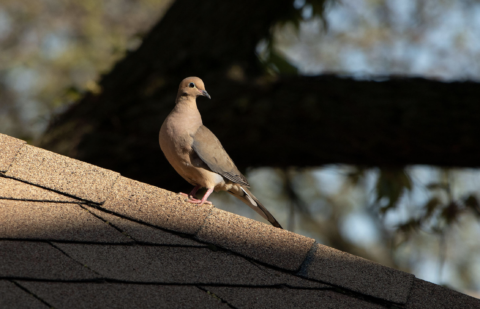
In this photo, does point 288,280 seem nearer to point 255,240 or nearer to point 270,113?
point 255,240

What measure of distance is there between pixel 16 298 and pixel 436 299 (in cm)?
165

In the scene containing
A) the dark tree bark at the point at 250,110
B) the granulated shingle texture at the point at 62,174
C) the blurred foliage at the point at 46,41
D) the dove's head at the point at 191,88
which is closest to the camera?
the granulated shingle texture at the point at 62,174

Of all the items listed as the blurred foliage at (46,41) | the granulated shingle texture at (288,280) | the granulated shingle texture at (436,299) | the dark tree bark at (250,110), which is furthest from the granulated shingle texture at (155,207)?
the blurred foliage at (46,41)

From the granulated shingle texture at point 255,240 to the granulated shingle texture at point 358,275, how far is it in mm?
76

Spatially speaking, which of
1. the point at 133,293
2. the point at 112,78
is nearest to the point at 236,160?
the point at 112,78

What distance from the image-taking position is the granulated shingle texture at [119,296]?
1622 millimetres

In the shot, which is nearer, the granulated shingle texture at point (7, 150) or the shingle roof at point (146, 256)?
the shingle roof at point (146, 256)

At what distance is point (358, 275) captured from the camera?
6.89ft

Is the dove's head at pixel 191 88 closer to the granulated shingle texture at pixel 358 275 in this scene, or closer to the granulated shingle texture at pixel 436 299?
the granulated shingle texture at pixel 358 275

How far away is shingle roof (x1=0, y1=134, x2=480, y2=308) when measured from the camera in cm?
174

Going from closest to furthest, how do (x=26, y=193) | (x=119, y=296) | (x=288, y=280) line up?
1. (x=119, y=296)
2. (x=288, y=280)
3. (x=26, y=193)

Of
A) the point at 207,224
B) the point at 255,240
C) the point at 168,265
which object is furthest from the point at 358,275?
the point at 168,265

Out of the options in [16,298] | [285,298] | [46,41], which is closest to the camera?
[16,298]

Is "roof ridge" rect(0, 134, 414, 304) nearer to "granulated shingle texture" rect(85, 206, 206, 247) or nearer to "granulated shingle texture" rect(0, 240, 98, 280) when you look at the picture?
"granulated shingle texture" rect(85, 206, 206, 247)
